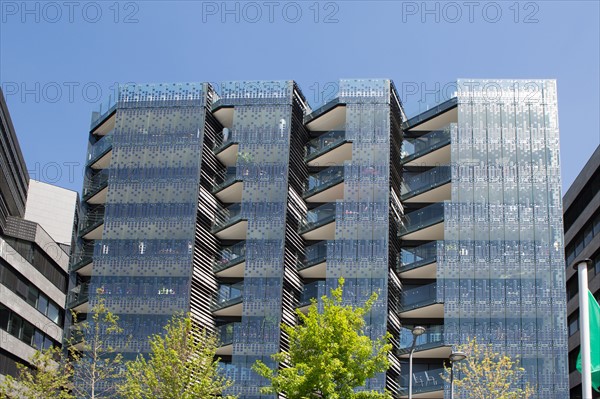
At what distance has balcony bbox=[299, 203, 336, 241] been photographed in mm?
68681

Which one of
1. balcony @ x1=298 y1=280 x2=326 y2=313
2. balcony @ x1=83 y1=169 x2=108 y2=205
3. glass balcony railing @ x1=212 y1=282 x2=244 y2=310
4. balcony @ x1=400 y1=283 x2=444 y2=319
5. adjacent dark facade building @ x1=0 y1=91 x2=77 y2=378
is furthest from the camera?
balcony @ x1=83 y1=169 x2=108 y2=205

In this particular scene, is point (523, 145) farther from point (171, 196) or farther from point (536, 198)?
point (171, 196)

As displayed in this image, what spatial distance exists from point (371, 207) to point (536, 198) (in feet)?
36.4

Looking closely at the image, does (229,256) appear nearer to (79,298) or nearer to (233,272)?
(233,272)

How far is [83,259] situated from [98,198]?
470cm

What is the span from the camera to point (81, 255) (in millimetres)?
73000

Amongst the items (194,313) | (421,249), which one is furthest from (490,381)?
(194,313)

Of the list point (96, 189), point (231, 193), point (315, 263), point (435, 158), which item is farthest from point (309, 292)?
point (96, 189)

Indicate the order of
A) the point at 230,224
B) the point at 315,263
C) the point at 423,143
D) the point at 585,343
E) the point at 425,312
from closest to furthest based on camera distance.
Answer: the point at 585,343 → the point at 425,312 → the point at 315,263 → the point at 230,224 → the point at 423,143

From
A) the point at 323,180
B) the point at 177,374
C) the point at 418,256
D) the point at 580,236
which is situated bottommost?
the point at 177,374

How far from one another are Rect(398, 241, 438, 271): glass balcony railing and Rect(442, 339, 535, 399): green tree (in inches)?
278

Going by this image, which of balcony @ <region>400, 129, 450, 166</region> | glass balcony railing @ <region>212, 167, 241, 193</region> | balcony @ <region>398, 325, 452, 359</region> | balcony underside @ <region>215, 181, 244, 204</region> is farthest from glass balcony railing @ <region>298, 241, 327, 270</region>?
balcony @ <region>400, 129, 450, 166</region>

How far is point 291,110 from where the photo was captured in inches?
2771

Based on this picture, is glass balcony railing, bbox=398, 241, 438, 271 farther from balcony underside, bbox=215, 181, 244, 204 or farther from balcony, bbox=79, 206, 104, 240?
balcony, bbox=79, 206, 104, 240
